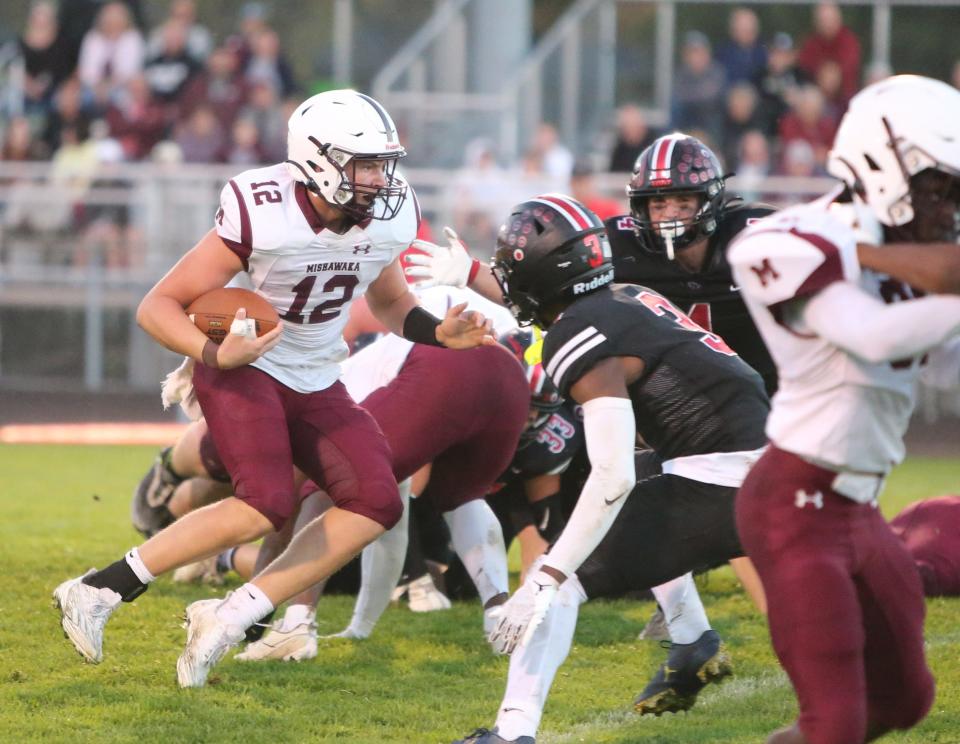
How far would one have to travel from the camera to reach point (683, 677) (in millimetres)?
4125

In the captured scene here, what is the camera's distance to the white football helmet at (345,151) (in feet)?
14.1

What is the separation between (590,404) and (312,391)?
110cm

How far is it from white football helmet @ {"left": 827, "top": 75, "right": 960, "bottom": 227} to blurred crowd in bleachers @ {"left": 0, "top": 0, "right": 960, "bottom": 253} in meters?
8.76

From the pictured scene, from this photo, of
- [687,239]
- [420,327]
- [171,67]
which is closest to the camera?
[420,327]

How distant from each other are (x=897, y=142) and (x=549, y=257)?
119 cm

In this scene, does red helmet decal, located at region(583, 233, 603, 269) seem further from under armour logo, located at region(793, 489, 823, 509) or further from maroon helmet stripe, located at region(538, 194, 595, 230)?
under armour logo, located at region(793, 489, 823, 509)

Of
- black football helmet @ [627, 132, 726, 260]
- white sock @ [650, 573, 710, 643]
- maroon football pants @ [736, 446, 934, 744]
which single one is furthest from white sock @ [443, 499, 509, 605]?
maroon football pants @ [736, 446, 934, 744]

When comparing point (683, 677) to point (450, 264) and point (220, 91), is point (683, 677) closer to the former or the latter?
point (450, 264)

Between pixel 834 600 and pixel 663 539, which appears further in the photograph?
pixel 663 539

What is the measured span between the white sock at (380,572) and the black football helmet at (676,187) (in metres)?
1.15

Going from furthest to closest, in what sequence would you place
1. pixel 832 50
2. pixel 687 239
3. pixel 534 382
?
pixel 832 50
pixel 534 382
pixel 687 239

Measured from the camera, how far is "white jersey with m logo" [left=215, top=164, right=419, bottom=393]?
4262 mm

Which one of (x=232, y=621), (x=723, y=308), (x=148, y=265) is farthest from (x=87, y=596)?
(x=148, y=265)

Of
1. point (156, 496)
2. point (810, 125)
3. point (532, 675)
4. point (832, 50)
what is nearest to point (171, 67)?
point (810, 125)
